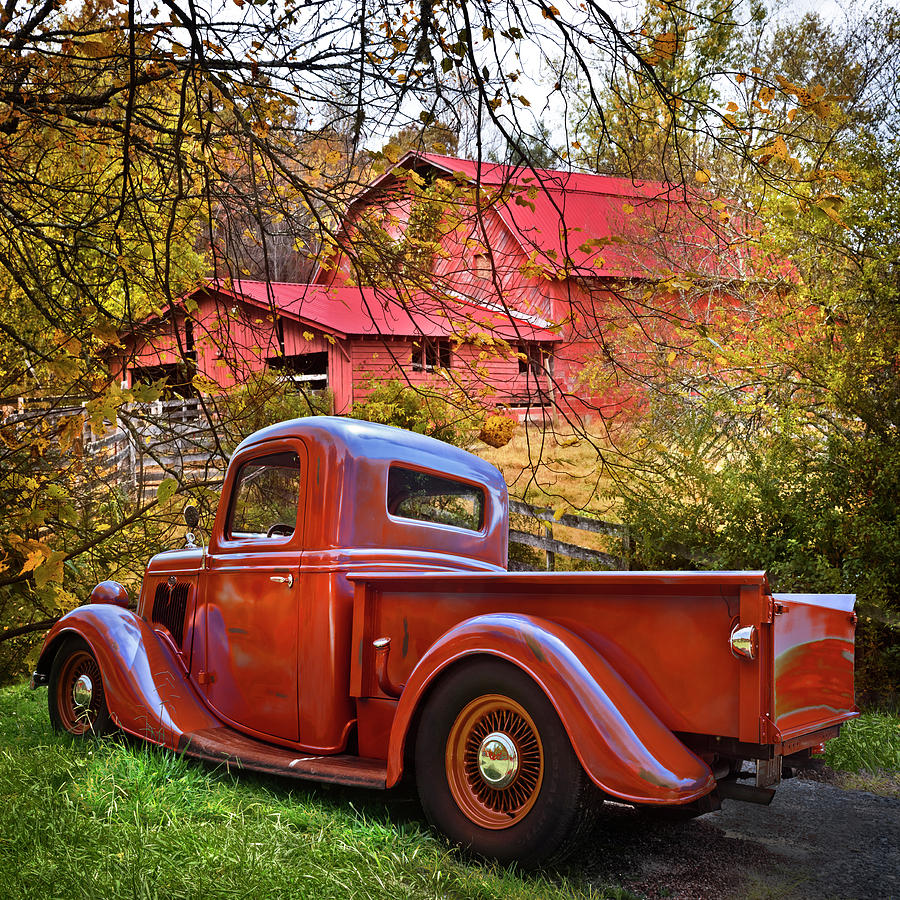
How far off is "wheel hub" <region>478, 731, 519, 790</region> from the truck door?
4.31 feet

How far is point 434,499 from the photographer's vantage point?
5.21m

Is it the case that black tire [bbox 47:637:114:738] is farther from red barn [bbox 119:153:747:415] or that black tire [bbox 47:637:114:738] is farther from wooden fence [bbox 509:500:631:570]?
wooden fence [bbox 509:500:631:570]

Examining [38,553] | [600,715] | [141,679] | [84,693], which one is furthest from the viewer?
[84,693]

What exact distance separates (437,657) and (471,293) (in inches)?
663

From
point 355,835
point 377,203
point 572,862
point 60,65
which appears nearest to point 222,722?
point 355,835

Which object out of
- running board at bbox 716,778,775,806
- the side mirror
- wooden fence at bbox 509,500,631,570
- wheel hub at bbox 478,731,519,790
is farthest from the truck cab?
wooden fence at bbox 509,500,631,570

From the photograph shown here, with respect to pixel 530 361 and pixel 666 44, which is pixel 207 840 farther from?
pixel 666 44

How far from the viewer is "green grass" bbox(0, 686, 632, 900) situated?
10.4 ft

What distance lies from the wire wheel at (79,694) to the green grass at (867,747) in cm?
461

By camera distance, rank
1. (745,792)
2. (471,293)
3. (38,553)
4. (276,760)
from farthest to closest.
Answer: (471,293)
(276,760)
(745,792)
(38,553)

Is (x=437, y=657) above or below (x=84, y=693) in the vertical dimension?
above

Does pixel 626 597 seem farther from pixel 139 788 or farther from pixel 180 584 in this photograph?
pixel 180 584

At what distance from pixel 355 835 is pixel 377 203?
3.30m

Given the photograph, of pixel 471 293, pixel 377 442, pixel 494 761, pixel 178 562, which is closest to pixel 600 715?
pixel 494 761
